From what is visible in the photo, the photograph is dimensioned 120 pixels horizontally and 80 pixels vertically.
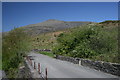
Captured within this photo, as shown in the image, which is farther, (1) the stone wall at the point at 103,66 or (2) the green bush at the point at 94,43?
(2) the green bush at the point at 94,43

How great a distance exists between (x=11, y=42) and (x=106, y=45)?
1948 centimetres

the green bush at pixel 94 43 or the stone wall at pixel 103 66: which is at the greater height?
the green bush at pixel 94 43

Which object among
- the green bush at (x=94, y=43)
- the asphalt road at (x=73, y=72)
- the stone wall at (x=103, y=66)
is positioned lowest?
the asphalt road at (x=73, y=72)

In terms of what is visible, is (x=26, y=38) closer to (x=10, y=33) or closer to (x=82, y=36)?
(x=10, y=33)

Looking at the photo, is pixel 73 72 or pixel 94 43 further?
pixel 94 43

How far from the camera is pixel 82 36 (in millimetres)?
31328

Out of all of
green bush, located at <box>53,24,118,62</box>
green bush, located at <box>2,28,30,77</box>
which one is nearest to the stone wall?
green bush, located at <box>53,24,118,62</box>

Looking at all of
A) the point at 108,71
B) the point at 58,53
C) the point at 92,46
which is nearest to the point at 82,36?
the point at 92,46

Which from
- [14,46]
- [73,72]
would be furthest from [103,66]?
[14,46]

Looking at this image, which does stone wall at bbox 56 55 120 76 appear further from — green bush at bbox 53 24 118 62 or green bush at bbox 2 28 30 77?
green bush at bbox 2 28 30 77

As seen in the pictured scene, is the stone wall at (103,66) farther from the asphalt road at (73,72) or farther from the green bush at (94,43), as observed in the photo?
the green bush at (94,43)

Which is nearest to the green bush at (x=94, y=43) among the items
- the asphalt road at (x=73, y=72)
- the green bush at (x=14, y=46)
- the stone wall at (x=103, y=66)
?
the stone wall at (x=103, y=66)

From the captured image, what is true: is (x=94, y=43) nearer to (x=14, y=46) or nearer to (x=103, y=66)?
(x=103, y=66)

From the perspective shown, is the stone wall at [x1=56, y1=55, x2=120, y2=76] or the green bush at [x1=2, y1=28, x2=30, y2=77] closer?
the stone wall at [x1=56, y1=55, x2=120, y2=76]
